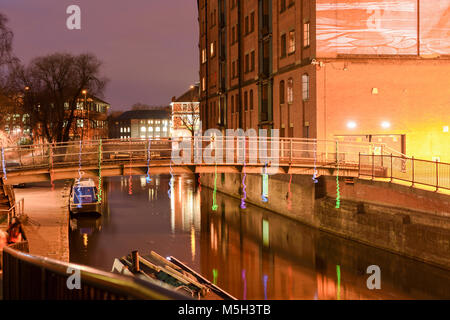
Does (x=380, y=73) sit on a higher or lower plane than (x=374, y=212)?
higher

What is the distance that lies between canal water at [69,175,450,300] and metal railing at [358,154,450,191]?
3340 millimetres

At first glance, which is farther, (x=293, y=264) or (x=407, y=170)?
(x=293, y=264)

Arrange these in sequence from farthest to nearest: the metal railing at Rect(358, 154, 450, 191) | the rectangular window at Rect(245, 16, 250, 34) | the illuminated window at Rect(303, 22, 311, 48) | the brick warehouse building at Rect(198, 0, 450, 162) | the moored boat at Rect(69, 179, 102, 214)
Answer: the rectangular window at Rect(245, 16, 250, 34) < the moored boat at Rect(69, 179, 102, 214) < the illuminated window at Rect(303, 22, 311, 48) < the brick warehouse building at Rect(198, 0, 450, 162) < the metal railing at Rect(358, 154, 450, 191)

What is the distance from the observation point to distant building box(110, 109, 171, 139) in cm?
18925

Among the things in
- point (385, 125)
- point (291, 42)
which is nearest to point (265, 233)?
point (385, 125)

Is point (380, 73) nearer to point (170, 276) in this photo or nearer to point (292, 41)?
point (292, 41)

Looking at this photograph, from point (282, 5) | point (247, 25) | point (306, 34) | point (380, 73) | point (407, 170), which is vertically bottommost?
point (407, 170)

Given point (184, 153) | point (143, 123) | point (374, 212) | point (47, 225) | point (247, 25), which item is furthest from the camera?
point (143, 123)

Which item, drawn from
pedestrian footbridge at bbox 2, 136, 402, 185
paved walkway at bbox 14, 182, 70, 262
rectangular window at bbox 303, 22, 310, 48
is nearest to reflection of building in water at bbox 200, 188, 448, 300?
pedestrian footbridge at bbox 2, 136, 402, 185

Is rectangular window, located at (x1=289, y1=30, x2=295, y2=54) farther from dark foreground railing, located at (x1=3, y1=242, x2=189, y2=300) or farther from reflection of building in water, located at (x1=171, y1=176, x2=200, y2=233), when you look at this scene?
dark foreground railing, located at (x1=3, y1=242, x2=189, y2=300)

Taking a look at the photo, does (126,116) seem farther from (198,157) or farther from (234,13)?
(198,157)

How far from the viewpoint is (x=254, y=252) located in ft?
84.1

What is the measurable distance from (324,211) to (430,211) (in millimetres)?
8017

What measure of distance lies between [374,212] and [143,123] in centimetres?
17087
